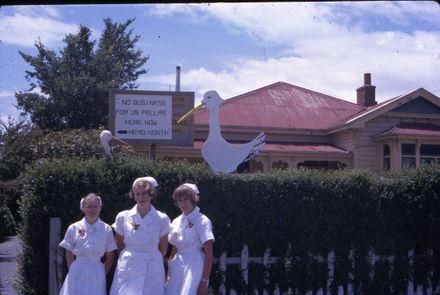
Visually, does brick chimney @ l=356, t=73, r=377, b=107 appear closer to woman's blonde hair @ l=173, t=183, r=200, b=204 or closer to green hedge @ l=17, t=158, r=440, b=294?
green hedge @ l=17, t=158, r=440, b=294

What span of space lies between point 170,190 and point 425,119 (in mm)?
15770

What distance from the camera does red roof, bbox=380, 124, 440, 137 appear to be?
19859 mm

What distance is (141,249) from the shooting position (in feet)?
18.8

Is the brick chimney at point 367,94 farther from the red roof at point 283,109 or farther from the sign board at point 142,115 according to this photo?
the sign board at point 142,115

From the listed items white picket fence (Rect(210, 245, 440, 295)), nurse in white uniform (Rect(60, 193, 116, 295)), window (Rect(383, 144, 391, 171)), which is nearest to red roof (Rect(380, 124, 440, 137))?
window (Rect(383, 144, 391, 171))

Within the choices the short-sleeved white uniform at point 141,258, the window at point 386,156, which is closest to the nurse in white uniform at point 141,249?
the short-sleeved white uniform at point 141,258

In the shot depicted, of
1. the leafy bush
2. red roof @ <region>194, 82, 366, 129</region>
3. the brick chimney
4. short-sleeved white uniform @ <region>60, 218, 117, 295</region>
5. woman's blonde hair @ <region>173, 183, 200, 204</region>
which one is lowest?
the leafy bush

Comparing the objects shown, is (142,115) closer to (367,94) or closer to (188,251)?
(188,251)

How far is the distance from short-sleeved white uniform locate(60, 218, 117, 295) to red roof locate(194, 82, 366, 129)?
14.3 meters

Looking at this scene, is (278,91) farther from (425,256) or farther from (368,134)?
(425,256)

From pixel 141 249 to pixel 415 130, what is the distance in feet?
53.9

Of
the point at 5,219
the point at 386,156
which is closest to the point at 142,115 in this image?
the point at 5,219

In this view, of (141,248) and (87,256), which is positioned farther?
(87,256)

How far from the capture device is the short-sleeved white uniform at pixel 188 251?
19.0 ft
